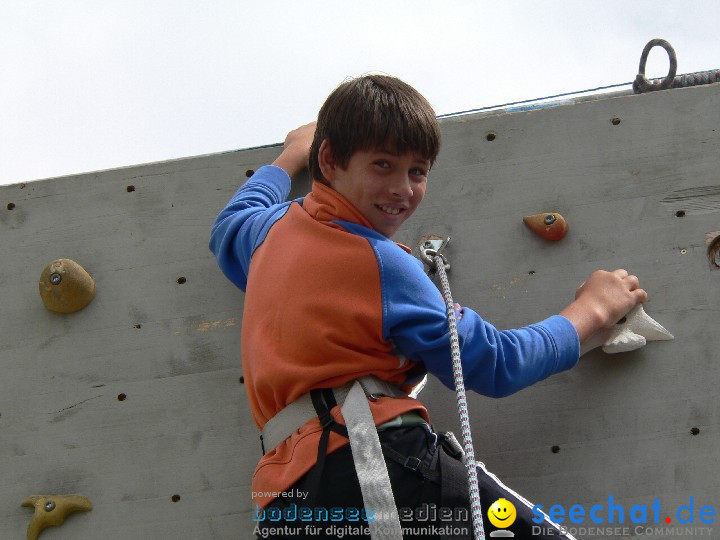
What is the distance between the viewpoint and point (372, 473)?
Result: 1994 millimetres

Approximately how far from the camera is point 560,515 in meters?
2.44

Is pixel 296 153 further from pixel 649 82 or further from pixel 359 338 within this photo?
pixel 649 82

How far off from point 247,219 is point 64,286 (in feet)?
1.88

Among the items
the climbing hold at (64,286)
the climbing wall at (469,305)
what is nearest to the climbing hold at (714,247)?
the climbing wall at (469,305)

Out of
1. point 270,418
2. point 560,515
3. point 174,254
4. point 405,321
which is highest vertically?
point 174,254

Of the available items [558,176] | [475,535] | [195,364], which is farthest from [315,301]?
[558,176]

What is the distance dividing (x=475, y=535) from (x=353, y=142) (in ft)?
2.65

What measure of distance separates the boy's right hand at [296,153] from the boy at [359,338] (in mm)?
397

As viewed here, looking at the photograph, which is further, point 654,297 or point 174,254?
point 174,254

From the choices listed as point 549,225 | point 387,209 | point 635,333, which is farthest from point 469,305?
point 387,209

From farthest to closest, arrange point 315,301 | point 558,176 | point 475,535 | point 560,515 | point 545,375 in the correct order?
point 558,176 < point 560,515 < point 545,375 < point 315,301 < point 475,535

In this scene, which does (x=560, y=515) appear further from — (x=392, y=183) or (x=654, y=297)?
(x=392, y=183)

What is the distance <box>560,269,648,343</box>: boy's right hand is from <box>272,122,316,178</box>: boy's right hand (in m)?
0.75

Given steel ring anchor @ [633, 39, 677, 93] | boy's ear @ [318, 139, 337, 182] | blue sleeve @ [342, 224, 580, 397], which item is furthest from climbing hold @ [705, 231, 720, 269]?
boy's ear @ [318, 139, 337, 182]
